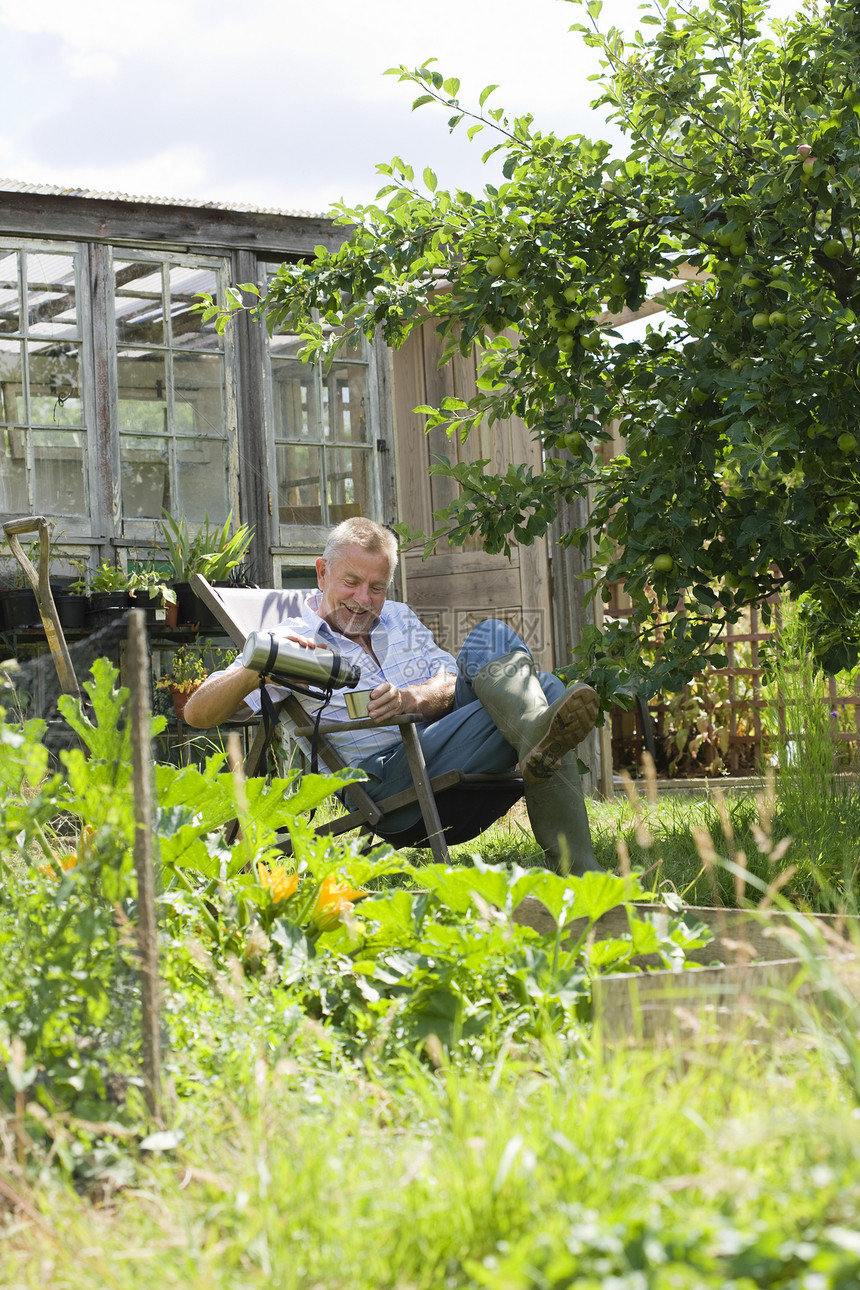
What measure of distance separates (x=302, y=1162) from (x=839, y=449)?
2.00 m

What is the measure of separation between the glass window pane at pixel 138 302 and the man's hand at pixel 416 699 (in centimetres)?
335

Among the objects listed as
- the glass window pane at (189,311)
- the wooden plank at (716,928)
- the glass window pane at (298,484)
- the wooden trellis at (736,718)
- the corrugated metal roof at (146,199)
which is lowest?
the wooden trellis at (736,718)

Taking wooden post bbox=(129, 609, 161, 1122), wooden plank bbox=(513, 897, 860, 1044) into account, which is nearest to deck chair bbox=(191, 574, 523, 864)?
wooden plank bbox=(513, 897, 860, 1044)

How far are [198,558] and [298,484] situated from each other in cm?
85

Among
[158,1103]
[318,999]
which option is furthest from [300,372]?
[158,1103]

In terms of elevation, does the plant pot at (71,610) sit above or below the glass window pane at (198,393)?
below

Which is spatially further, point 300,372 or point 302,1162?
point 300,372

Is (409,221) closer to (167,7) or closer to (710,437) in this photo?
(710,437)

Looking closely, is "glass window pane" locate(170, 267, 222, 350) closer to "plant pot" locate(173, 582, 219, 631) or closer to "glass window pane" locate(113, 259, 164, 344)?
"glass window pane" locate(113, 259, 164, 344)

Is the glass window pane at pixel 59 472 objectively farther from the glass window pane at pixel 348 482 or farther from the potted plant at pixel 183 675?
the glass window pane at pixel 348 482

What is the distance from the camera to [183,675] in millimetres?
5629

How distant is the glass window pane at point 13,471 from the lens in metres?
5.69

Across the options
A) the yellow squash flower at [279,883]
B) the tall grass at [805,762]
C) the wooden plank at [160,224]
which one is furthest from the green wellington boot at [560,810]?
the wooden plank at [160,224]

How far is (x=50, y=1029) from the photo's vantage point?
1.30 meters
